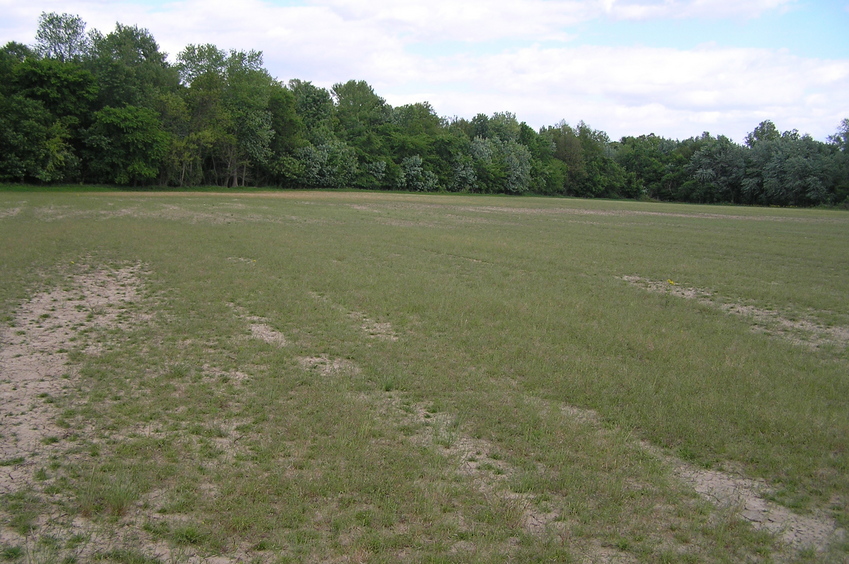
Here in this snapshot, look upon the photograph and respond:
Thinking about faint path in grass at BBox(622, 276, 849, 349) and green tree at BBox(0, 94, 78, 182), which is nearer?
faint path in grass at BBox(622, 276, 849, 349)

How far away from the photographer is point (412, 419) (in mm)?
6625

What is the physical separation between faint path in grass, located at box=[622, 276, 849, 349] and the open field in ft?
0.36

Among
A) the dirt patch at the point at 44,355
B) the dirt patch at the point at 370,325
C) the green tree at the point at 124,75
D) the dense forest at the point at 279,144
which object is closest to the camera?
the dirt patch at the point at 44,355

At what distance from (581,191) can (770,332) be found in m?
108

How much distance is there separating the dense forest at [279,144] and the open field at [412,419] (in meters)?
44.2

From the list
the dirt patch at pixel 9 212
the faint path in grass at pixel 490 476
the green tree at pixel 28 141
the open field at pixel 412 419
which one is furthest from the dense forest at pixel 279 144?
the faint path in grass at pixel 490 476

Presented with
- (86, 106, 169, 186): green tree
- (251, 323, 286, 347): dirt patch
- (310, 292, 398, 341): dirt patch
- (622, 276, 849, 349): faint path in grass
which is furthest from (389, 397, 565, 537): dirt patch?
(86, 106, 169, 186): green tree

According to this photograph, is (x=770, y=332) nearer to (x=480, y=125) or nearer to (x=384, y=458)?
(x=384, y=458)

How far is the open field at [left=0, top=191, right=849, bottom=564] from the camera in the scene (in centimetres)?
444

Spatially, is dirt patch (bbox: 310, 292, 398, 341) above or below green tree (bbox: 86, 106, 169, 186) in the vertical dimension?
below

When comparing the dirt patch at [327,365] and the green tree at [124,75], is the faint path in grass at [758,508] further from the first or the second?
the green tree at [124,75]

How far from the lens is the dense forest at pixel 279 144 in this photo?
5291cm

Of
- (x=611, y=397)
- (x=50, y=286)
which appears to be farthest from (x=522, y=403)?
(x=50, y=286)

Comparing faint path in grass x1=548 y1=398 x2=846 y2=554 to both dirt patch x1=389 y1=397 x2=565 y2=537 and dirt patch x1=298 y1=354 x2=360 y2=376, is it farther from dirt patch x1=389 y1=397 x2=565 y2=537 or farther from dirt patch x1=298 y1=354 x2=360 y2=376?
dirt patch x1=298 y1=354 x2=360 y2=376
